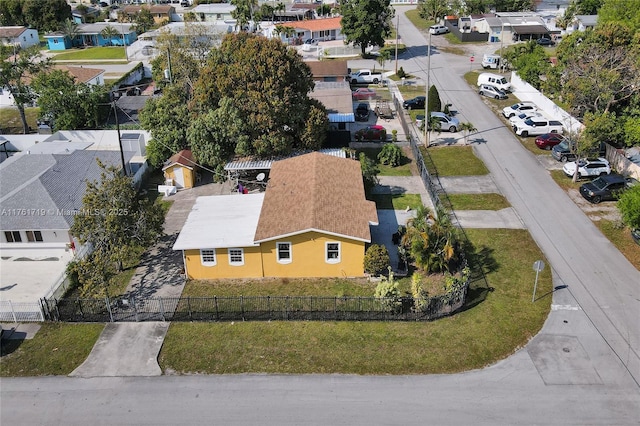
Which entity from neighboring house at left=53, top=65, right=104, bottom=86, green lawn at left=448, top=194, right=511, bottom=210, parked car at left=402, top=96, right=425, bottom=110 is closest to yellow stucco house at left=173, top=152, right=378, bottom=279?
green lawn at left=448, top=194, right=511, bottom=210

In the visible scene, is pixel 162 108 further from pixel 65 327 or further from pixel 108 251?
pixel 65 327

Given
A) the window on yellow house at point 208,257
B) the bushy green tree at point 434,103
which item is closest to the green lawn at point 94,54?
the bushy green tree at point 434,103

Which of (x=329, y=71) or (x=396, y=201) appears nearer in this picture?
(x=396, y=201)

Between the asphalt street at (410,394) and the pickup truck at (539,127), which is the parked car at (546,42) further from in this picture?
the asphalt street at (410,394)

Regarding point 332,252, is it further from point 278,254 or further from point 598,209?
point 598,209

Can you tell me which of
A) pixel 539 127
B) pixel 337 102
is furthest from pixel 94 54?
pixel 539 127

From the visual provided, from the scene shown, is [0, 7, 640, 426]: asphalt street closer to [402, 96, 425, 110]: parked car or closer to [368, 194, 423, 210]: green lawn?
[368, 194, 423, 210]: green lawn
